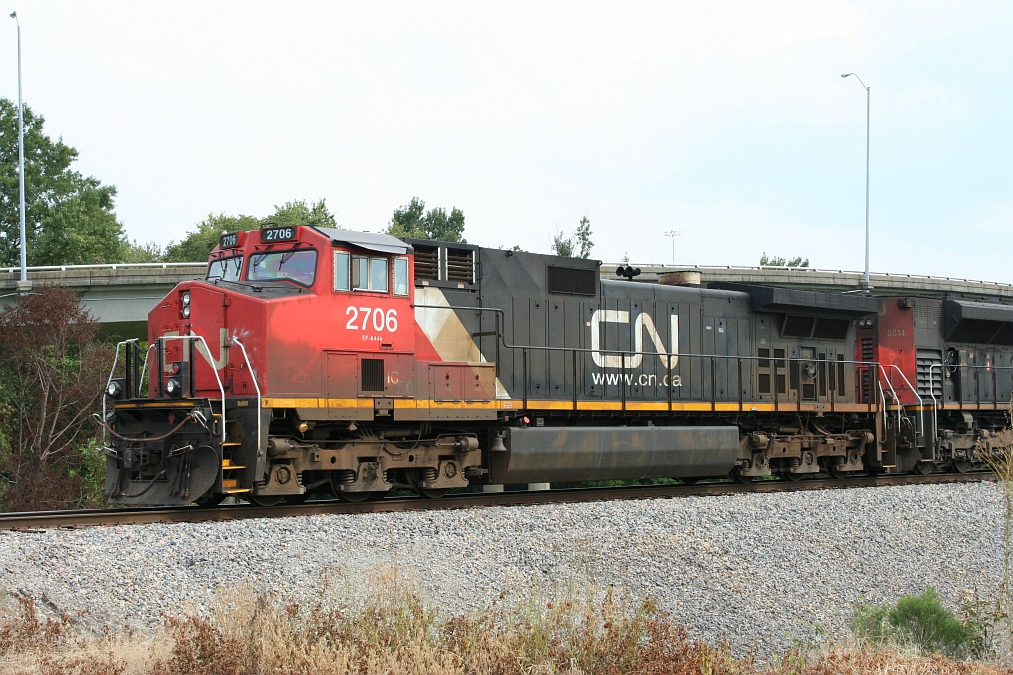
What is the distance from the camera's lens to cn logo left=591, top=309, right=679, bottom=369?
45.4 ft

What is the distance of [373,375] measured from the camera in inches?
428

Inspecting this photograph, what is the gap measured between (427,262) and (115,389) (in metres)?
3.91

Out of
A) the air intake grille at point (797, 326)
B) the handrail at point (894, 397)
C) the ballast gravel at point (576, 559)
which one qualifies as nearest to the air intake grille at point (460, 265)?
the ballast gravel at point (576, 559)

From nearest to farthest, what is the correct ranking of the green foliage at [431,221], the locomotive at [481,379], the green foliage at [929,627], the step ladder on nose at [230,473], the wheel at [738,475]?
the green foliage at [929,627] < the step ladder on nose at [230,473] < the locomotive at [481,379] < the wheel at [738,475] < the green foliage at [431,221]

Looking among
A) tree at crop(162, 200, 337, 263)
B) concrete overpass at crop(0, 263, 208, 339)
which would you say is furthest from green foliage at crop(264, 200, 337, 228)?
concrete overpass at crop(0, 263, 208, 339)

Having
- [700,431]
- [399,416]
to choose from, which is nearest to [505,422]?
[399,416]

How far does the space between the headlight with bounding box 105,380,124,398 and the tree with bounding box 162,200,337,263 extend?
151 ft

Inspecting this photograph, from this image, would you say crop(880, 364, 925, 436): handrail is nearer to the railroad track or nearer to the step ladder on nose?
the railroad track

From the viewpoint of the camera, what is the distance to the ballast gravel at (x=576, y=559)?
7020 millimetres

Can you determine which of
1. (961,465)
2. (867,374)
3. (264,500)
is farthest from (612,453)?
(961,465)

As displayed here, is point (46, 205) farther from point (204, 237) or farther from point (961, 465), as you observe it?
point (961, 465)

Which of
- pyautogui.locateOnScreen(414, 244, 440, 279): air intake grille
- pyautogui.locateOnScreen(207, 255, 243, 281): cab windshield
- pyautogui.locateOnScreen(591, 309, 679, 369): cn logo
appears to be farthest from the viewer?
pyautogui.locateOnScreen(591, 309, 679, 369): cn logo

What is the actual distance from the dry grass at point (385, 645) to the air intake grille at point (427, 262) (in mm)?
5408

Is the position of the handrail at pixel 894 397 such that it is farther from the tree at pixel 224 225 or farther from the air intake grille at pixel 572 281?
the tree at pixel 224 225
